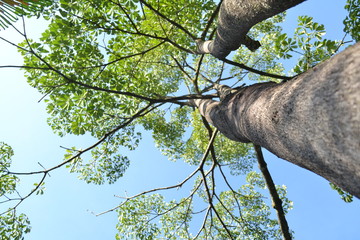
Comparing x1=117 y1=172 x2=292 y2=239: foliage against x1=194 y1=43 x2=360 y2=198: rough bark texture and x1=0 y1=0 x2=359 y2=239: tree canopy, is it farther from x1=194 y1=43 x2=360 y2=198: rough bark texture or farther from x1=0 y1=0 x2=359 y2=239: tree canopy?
x1=194 y1=43 x2=360 y2=198: rough bark texture

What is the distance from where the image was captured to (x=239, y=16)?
2.02 m

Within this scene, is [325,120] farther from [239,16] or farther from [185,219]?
[185,219]

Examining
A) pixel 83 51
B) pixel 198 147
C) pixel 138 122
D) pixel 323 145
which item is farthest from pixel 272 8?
pixel 198 147

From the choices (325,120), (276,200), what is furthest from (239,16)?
(276,200)

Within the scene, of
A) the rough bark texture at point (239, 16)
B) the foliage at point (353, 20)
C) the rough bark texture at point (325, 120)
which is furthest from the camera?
the foliage at point (353, 20)

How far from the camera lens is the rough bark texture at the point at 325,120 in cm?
83

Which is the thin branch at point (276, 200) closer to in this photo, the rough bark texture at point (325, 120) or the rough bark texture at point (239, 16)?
the rough bark texture at point (239, 16)

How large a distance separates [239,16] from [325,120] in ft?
4.50

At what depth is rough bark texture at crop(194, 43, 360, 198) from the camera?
833mm

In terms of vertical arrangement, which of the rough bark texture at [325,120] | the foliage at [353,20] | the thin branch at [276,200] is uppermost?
the foliage at [353,20]

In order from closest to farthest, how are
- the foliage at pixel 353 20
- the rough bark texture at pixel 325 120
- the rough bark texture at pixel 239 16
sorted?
the rough bark texture at pixel 325 120
the rough bark texture at pixel 239 16
the foliage at pixel 353 20

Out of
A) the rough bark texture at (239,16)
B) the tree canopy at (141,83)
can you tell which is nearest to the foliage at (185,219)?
the tree canopy at (141,83)

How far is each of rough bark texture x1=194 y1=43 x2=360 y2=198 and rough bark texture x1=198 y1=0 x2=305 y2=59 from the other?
62cm

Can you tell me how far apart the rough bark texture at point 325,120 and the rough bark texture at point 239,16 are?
2.04 ft
